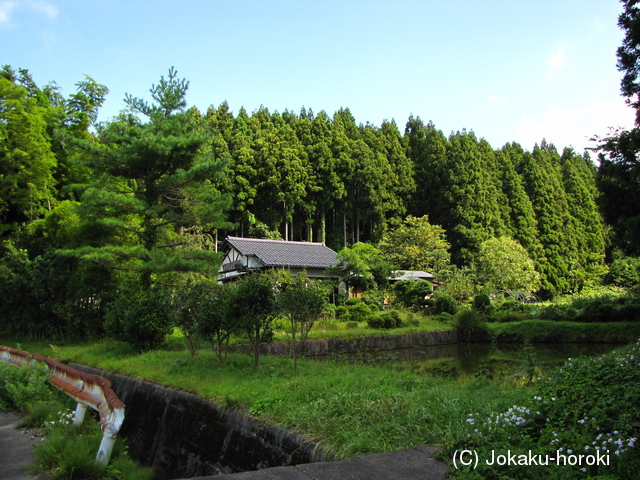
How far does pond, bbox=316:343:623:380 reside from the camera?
30.2ft

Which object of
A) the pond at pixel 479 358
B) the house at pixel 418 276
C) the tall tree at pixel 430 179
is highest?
the tall tree at pixel 430 179

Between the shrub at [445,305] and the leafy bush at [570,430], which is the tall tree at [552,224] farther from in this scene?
the leafy bush at [570,430]

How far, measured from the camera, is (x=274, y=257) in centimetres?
2298

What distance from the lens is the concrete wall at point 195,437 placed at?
14.0 feet

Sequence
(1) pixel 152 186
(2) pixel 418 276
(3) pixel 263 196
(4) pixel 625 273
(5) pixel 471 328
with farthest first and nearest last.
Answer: (3) pixel 263 196, (4) pixel 625 273, (2) pixel 418 276, (5) pixel 471 328, (1) pixel 152 186

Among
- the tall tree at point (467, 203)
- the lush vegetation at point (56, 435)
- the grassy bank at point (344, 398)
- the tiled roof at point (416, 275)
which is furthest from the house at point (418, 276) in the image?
the lush vegetation at point (56, 435)

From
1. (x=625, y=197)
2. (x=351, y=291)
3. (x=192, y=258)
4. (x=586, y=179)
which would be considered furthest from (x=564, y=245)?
(x=192, y=258)

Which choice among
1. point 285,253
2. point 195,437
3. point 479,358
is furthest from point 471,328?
point 195,437

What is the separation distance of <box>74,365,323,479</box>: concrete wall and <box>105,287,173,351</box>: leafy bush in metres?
2.54

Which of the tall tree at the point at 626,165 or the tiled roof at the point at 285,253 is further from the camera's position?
the tiled roof at the point at 285,253

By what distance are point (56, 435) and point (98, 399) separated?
0.54 metres

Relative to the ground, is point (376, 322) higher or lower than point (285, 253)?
lower

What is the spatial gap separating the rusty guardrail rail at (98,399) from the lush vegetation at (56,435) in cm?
12

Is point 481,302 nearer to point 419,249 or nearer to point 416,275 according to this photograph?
point 416,275
